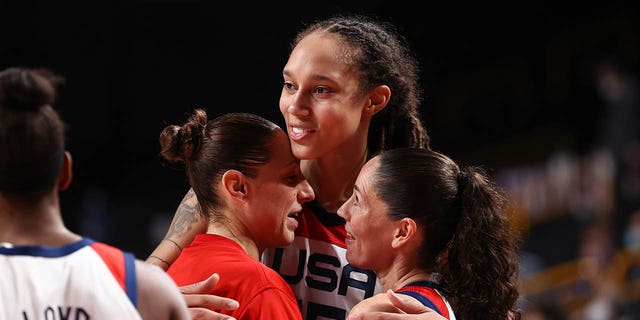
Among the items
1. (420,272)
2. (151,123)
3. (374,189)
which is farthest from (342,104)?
(151,123)

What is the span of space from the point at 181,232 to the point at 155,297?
3.35ft

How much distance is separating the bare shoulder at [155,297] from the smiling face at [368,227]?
81cm

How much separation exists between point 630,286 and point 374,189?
5.33m

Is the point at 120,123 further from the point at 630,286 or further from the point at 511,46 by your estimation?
the point at 630,286

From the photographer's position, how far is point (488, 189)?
2668 millimetres

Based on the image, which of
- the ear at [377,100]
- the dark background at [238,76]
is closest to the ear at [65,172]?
the ear at [377,100]

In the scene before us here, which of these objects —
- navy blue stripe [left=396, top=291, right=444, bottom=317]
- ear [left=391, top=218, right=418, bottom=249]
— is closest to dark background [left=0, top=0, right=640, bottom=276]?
ear [left=391, top=218, right=418, bottom=249]

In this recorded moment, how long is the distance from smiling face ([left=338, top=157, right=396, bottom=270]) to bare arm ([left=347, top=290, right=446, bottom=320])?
28 cm

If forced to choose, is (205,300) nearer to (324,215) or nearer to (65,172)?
(65,172)

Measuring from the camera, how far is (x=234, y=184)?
2.67 metres

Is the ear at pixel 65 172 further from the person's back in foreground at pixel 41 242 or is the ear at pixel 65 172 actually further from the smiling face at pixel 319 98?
the smiling face at pixel 319 98

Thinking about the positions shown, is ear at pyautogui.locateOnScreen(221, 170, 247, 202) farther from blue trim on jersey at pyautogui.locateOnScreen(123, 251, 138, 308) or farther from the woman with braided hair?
blue trim on jersey at pyautogui.locateOnScreen(123, 251, 138, 308)

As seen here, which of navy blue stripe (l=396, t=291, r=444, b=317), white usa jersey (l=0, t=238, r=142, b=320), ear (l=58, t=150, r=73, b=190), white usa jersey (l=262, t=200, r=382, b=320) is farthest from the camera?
white usa jersey (l=262, t=200, r=382, b=320)

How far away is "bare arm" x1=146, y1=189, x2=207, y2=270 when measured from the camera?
2.88 m
